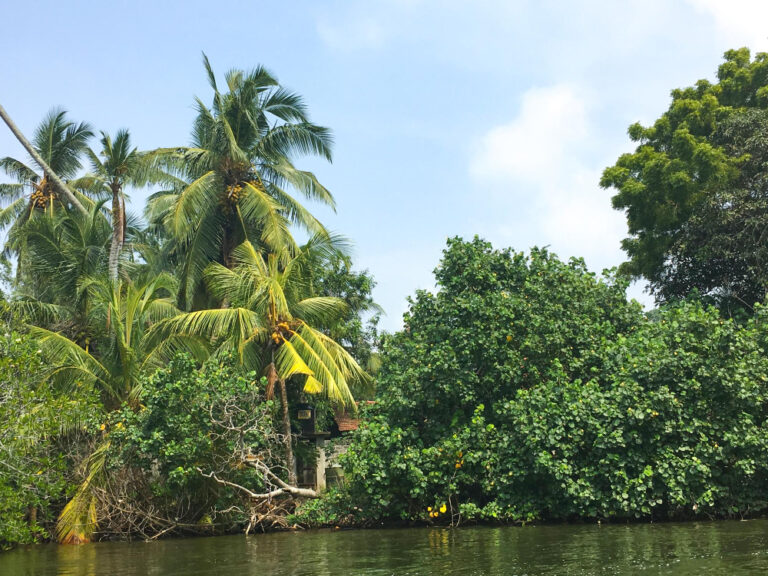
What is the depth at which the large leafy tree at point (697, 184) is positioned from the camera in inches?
804

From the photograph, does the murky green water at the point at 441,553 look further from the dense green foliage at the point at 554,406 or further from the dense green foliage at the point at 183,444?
the dense green foliage at the point at 183,444

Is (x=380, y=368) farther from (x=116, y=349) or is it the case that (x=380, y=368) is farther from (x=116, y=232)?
(x=116, y=232)

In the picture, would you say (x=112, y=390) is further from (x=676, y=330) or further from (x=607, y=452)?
(x=676, y=330)

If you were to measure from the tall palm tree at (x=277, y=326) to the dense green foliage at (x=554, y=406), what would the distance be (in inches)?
54.2

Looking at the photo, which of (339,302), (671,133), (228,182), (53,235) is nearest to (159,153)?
(228,182)

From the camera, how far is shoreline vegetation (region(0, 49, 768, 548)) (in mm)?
14047

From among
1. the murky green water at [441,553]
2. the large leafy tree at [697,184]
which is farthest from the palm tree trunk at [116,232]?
the large leafy tree at [697,184]

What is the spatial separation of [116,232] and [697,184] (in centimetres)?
1585

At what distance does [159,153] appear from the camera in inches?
840

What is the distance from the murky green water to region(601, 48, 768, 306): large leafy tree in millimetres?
Answer: 9857

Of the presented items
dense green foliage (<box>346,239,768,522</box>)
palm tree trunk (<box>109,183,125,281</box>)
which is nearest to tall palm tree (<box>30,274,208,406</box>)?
palm tree trunk (<box>109,183,125,281</box>)

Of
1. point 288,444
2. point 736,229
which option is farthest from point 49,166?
point 736,229

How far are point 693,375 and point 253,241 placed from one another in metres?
11.8

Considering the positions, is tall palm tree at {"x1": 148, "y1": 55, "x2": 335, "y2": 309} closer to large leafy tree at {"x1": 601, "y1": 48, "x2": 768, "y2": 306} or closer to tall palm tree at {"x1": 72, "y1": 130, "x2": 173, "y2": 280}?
tall palm tree at {"x1": 72, "y1": 130, "x2": 173, "y2": 280}
